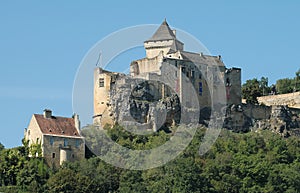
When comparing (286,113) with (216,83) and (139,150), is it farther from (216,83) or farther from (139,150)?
(139,150)

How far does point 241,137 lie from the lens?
3132 inches

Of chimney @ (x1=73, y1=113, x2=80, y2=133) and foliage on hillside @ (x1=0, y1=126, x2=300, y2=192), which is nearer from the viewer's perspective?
foliage on hillside @ (x1=0, y1=126, x2=300, y2=192)

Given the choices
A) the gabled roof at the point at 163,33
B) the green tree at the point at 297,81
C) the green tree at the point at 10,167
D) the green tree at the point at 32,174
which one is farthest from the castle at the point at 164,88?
the green tree at the point at 297,81

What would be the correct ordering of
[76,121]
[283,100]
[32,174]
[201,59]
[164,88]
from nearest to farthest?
1. [32,174]
2. [76,121]
3. [164,88]
4. [201,59]
5. [283,100]

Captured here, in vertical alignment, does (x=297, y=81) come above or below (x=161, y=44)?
below

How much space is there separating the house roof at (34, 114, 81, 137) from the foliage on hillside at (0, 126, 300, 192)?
2.30 metres

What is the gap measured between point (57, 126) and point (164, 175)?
28.8 feet

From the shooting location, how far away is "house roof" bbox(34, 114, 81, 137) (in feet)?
236

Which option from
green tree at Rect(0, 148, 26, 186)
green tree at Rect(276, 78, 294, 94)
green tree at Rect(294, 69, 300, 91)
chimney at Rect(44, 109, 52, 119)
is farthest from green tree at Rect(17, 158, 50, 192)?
green tree at Rect(276, 78, 294, 94)

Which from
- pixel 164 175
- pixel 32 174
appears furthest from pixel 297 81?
pixel 32 174

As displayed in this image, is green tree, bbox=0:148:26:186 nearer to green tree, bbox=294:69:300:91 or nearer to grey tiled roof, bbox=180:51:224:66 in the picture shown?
grey tiled roof, bbox=180:51:224:66

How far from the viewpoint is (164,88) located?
81062mm

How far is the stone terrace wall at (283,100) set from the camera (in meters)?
92.7

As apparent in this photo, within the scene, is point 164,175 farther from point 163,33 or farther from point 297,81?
point 297,81
